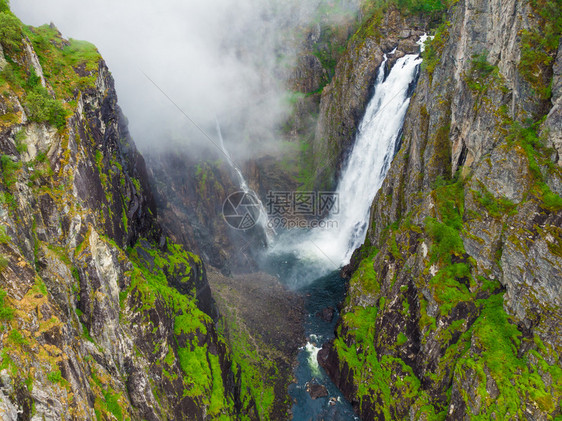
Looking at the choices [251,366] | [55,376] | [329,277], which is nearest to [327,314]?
[329,277]

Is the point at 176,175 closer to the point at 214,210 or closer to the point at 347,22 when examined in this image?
the point at 214,210

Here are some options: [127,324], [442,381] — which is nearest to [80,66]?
[127,324]

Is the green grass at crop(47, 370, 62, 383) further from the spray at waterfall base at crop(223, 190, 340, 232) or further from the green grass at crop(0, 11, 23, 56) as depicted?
the spray at waterfall base at crop(223, 190, 340, 232)

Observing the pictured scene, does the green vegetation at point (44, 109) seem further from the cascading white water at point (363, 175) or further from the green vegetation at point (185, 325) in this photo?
the cascading white water at point (363, 175)

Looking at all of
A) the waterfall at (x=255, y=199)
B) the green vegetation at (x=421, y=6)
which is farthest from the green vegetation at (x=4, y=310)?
the green vegetation at (x=421, y=6)

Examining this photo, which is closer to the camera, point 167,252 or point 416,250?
point 416,250

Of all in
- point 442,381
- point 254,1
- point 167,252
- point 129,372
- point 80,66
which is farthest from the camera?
point 254,1

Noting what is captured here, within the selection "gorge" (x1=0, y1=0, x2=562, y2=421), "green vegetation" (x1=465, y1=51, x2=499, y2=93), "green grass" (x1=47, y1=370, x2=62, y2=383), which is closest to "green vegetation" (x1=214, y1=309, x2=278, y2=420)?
"gorge" (x1=0, y1=0, x2=562, y2=421)
